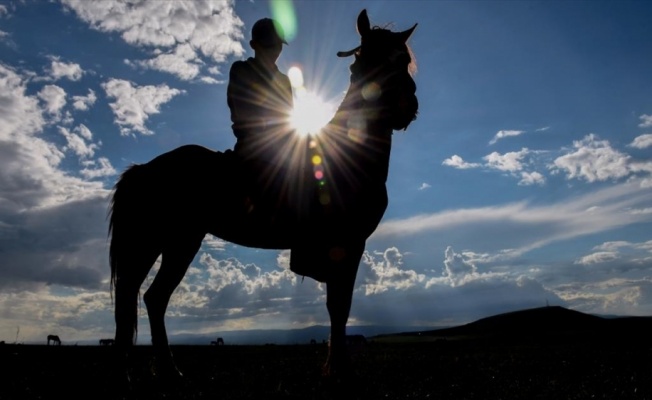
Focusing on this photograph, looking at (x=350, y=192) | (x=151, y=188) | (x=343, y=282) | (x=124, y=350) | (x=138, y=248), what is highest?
(x=151, y=188)

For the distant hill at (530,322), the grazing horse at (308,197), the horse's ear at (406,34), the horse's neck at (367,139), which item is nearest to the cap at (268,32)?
the grazing horse at (308,197)

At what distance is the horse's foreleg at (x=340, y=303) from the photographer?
6.02 m

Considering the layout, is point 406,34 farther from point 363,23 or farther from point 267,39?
point 267,39

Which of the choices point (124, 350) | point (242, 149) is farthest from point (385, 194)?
point (124, 350)

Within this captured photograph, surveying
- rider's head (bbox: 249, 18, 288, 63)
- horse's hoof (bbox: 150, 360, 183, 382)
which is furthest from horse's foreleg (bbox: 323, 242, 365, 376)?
rider's head (bbox: 249, 18, 288, 63)

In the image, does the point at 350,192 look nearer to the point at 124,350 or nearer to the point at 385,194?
the point at 385,194

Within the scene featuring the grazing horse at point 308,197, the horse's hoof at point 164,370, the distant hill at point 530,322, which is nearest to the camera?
the grazing horse at point 308,197

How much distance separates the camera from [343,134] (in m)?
6.86

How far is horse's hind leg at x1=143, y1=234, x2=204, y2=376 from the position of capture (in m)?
7.22

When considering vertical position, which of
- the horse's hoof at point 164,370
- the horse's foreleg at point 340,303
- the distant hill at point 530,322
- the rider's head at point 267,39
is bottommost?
the horse's hoof at point 164,370

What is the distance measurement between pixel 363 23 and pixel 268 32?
1.45 metres

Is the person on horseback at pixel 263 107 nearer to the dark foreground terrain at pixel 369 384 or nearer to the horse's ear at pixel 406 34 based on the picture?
the horse's ear at pixel 406 34

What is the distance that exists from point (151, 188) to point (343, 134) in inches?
122

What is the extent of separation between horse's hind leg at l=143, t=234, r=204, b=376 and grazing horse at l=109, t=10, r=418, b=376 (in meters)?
0.02
